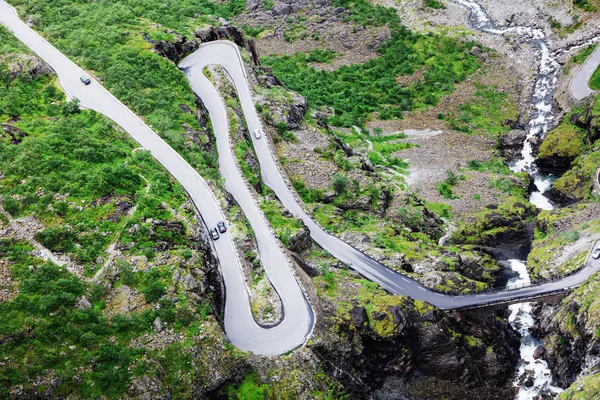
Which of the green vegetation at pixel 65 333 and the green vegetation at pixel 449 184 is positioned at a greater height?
the green vegetation at pixel 65 333

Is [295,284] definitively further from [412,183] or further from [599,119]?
[599,119]

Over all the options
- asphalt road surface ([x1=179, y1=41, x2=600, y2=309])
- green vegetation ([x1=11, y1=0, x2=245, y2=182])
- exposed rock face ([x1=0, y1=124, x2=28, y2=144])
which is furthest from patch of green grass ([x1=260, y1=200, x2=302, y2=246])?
exposed rock face ([x1=0, y1=124, x2=28, y2=144])

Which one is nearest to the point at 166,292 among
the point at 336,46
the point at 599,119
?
the point at 599,119

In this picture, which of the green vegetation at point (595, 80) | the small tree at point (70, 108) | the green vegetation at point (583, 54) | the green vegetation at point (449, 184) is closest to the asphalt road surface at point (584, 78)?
the green vegetation at point (595, 80)

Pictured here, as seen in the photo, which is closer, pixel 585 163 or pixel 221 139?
pixel 221 139

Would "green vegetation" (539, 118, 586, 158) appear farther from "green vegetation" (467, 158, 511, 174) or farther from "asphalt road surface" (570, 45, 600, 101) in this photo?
"asphalt road surface" (570, 45, 600, 101)

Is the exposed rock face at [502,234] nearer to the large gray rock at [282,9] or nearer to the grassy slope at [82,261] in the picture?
the grassy slope at [82,261]
